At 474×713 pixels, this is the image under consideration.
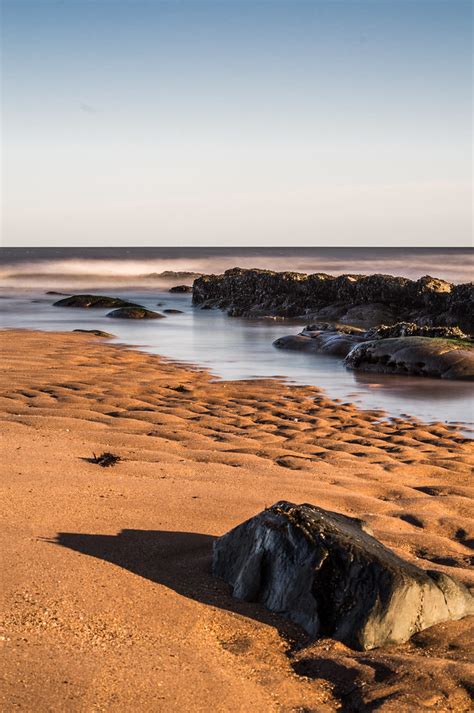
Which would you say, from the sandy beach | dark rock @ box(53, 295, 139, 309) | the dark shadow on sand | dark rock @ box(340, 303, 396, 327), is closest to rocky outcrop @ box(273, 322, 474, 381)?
the sandy beach

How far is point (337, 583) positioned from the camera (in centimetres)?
344

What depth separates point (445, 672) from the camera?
125 inches

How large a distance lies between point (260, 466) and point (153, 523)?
5.38ft

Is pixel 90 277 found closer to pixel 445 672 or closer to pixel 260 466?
pixel 260 466

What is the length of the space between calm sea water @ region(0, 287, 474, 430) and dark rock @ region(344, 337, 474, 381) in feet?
1.00

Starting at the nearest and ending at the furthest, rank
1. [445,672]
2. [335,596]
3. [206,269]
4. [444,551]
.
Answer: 1. [445,672]
2. [335,596]
3. [444,551]
4. [206,269]

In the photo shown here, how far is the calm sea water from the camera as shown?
9.84 metres

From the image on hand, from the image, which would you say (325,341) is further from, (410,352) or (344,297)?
(344,297)

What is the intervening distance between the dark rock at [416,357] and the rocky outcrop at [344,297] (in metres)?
5.66

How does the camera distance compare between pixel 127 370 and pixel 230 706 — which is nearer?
pixel 230 706

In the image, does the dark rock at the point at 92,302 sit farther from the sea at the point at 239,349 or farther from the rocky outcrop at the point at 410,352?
the rocky outcrop at the point at 410,352

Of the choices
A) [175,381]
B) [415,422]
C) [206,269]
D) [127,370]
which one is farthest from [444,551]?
[206,269]

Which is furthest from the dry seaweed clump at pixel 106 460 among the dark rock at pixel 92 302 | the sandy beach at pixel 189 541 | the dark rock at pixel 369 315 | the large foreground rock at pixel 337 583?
the dark rock at pixel 92 302

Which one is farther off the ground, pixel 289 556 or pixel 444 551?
pixel 289 556
